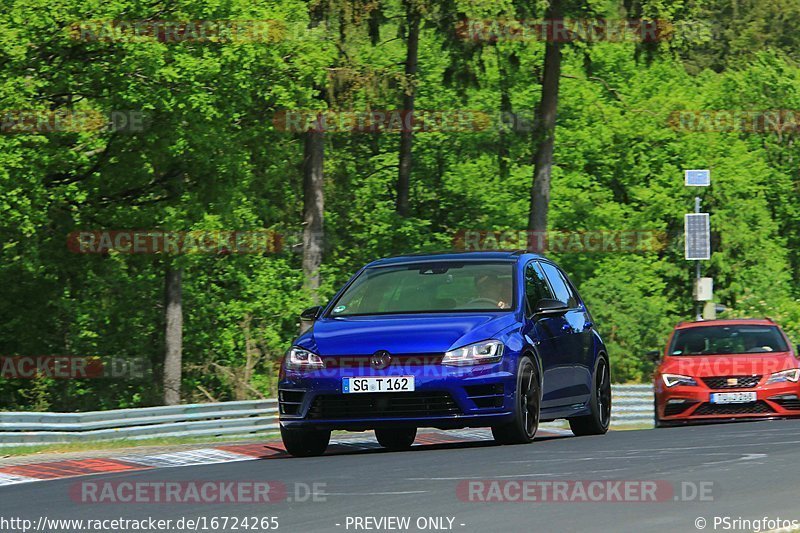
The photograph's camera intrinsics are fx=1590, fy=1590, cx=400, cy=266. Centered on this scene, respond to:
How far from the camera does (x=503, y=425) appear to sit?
509 inches

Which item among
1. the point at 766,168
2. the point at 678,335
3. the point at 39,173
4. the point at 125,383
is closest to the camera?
the point at 678,335

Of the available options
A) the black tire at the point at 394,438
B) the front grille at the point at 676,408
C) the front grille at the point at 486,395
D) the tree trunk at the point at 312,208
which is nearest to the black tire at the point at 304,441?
the front grille at the point at 486,395

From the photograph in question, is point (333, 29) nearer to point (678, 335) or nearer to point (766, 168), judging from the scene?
point (678, 335)

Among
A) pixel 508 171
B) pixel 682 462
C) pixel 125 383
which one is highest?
pixel 682 462

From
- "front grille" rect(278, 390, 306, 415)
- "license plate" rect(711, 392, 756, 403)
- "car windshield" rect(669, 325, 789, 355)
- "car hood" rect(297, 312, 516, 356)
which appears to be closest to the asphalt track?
"front grille" rect(278, 390, 306, 415)

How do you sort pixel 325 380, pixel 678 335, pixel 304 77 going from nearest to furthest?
1. pixel 325 380
2. pixel 678 335
3. pixel 304 77

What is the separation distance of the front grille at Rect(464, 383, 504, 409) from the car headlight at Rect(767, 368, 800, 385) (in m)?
7.31

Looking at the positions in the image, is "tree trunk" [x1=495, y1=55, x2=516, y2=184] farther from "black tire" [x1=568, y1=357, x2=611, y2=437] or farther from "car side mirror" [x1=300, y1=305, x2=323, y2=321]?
"car side mirror" [x1=300, y1=305, x2=323, y2=321]

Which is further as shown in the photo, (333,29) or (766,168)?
(766,168)

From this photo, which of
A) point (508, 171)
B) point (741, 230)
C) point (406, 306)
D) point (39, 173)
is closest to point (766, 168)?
point (741, 230)

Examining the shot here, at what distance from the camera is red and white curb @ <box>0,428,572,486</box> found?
12766 mm

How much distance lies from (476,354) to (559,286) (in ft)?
9.74

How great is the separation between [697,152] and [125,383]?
27.5 meters

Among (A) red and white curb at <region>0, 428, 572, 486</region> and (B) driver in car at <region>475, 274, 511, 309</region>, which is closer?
(A) red and white curb at <region>0, 428, 572, 486</region>
